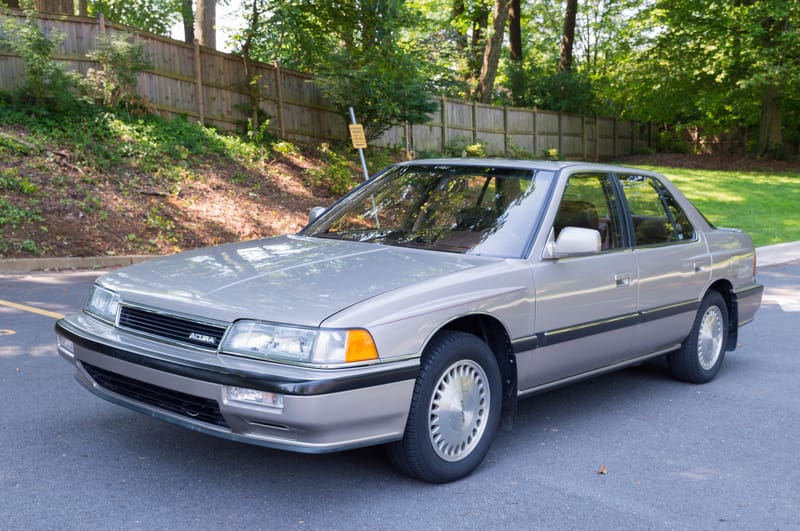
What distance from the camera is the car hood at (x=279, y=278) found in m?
3.68

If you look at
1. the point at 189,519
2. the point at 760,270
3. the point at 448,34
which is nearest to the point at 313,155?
the point at 760,270

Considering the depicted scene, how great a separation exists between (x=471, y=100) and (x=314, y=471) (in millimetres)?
24858

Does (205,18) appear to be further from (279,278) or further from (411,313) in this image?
(411,313)

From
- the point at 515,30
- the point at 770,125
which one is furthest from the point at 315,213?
the point at 770,125

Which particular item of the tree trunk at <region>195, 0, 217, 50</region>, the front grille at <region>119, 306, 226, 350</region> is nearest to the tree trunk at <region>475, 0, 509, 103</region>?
the tree trunk at <region>195, 0, 217, 50</region>

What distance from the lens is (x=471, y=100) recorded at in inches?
1101

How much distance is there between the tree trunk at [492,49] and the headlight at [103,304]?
22688 millimetres

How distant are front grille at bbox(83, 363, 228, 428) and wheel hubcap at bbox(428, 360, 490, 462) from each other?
3.36 feet

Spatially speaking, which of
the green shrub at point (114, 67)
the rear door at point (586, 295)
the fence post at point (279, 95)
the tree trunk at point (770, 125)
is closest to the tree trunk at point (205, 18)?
the fence post at point (279, 95)

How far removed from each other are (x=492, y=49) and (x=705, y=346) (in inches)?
846

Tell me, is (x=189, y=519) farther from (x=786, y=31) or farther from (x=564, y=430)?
(x=786, y=31)

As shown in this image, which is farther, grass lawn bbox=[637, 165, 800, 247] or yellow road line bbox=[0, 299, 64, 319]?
grass lawn bbox=[637, 165, 800, 247]

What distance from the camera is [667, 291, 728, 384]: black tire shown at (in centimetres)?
608

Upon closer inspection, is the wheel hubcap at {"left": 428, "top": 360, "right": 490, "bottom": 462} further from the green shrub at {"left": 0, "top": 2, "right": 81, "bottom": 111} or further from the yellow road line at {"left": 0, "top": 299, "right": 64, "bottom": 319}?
the green shrub at {"left": 0, "top": 2, "right": 81, "bottom": 111}
